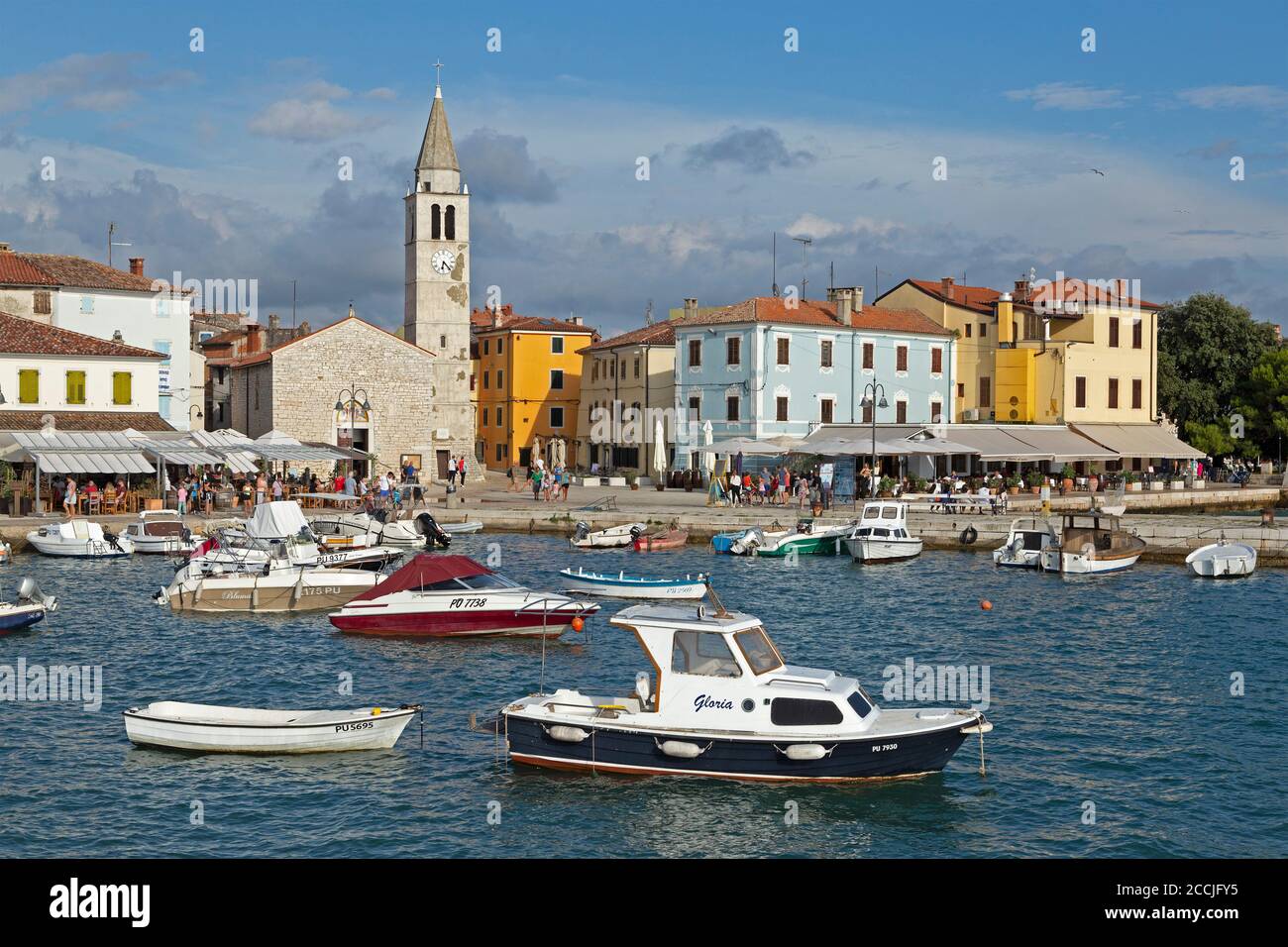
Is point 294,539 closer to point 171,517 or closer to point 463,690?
point 171,517

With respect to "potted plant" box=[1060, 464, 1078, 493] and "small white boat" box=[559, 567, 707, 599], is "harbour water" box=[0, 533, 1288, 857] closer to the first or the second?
"small white boat" box=[559, 567, 707, 599]

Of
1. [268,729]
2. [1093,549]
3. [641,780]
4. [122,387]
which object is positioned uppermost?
[122,387]

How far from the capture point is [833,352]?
66.1 metres

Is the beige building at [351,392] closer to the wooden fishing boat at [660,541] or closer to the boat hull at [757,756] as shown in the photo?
the wooden fishing boat at [660,541]

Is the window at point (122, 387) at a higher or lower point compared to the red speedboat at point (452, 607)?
higher

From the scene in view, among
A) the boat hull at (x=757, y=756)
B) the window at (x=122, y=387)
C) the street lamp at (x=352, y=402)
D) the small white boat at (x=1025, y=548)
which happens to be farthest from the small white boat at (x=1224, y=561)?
the window at (x=122, y=387)

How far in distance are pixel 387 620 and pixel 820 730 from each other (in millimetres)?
14570

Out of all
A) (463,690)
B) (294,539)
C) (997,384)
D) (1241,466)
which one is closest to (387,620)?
(463,690)

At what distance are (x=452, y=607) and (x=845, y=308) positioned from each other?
4121 cm

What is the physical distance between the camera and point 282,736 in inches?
774

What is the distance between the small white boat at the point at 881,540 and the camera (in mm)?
44781

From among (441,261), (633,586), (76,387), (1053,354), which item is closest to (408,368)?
(441,261)

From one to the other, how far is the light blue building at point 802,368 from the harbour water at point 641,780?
29.1 meters

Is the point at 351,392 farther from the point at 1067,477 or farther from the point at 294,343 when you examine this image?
the point at 1067,477
